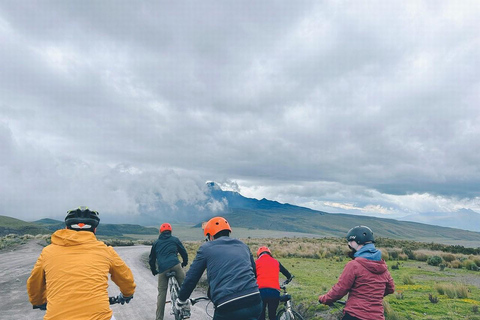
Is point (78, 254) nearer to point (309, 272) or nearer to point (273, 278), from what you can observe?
point (273, 278)

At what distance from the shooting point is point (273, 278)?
6.95m

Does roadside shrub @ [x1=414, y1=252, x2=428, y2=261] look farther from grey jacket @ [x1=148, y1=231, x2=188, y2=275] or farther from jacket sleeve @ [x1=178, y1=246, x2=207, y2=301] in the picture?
jacket sleeve @ [x1=178, y1=246, x2=207, y2=301]

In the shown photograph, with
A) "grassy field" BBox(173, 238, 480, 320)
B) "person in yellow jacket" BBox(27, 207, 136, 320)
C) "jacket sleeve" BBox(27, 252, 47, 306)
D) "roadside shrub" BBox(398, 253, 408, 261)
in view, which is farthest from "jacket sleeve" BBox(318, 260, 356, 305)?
"roadside shrub" BBox(398, 253, 408, 261)

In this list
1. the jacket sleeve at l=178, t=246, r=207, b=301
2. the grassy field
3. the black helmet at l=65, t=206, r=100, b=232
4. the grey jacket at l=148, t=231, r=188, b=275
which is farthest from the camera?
the grassy field

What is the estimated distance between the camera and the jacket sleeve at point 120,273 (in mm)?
4195

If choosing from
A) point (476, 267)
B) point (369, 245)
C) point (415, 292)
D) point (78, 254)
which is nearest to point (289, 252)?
point (476, 267)

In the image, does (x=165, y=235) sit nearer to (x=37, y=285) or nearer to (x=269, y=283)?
(x=269, y=283)

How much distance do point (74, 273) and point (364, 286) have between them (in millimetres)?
4226

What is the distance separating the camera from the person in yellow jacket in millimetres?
3572

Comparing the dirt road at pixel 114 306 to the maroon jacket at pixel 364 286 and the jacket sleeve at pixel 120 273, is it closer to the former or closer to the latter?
the jacket sleeve at pixel 120 273

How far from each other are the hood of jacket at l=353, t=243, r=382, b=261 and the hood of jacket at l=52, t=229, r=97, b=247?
4120mm

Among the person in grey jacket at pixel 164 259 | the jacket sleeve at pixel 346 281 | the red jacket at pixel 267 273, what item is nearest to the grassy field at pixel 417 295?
the red jacket at pixel 267 273

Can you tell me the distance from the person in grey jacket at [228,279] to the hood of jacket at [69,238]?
155 centimetres

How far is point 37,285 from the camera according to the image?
13.1 ft
